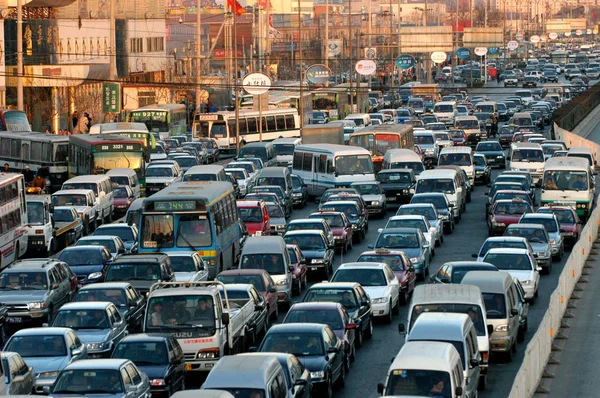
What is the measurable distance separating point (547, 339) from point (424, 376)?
23.2 feet

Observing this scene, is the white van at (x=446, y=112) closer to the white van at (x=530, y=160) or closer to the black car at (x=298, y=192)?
the white van at (x=530, y=160)

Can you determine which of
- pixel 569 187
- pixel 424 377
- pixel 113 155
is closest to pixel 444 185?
pixel 569 187

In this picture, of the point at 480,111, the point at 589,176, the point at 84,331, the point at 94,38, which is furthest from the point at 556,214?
the point at 94,38

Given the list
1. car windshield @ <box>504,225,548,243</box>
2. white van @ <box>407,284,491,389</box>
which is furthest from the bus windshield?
white van @ <box>407,284,491,389</box>

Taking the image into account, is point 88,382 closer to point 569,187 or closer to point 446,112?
point 569,187

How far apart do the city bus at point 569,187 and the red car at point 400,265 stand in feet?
45.1

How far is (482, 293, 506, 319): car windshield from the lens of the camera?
2697 cm

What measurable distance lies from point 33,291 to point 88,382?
1004cm

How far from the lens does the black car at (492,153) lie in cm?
6625

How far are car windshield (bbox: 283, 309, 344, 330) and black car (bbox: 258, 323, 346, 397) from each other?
148 centimetres

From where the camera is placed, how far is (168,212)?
35125 mm

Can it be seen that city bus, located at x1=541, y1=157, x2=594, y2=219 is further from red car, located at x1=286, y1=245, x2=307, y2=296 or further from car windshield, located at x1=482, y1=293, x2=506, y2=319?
car windshield, located at x1=482, y1=293, x2=506, y2=319

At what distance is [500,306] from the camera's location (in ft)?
89.1

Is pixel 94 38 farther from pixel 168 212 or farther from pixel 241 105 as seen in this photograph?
pixel 168 212
